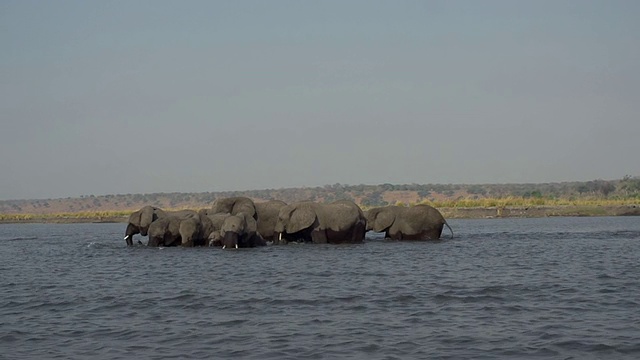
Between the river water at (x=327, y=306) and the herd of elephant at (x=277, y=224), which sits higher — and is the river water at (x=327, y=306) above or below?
below

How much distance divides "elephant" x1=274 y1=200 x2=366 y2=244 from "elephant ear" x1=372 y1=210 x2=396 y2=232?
3.07 metres

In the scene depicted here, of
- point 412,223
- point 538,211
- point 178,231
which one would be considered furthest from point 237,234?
point 538,211

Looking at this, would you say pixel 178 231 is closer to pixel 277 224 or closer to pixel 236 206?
pixel 236 206

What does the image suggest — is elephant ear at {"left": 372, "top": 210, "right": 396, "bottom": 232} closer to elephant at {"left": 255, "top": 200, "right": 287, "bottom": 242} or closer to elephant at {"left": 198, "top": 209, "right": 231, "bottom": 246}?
elephant at {"left": 255, "top": 200, "right": 287, "bottom": 242}

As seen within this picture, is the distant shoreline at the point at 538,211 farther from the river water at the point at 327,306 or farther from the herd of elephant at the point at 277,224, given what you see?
the river water at the point at 327,306

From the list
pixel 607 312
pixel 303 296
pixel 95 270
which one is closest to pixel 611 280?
pixel 607 312

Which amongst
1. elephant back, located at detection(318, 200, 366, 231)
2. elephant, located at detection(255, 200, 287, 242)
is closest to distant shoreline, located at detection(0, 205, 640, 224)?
elephant, located at detection(255, 200, 287, 242)

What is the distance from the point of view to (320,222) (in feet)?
124

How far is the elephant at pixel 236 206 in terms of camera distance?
129 feet

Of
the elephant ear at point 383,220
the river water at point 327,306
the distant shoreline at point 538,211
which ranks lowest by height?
the river water at point 327,306

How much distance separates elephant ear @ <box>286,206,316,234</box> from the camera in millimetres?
37438

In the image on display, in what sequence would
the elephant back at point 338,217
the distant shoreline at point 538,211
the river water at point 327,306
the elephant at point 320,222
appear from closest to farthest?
1. the river water at point 327,306
2. the elephant at point 320,222
3. the elephant back at point 338,217
4. the distant shoreline at point 538,211

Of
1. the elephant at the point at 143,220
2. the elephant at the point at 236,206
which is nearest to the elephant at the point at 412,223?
the elephant at the point at 236,206

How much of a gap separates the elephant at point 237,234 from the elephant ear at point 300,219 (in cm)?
134
